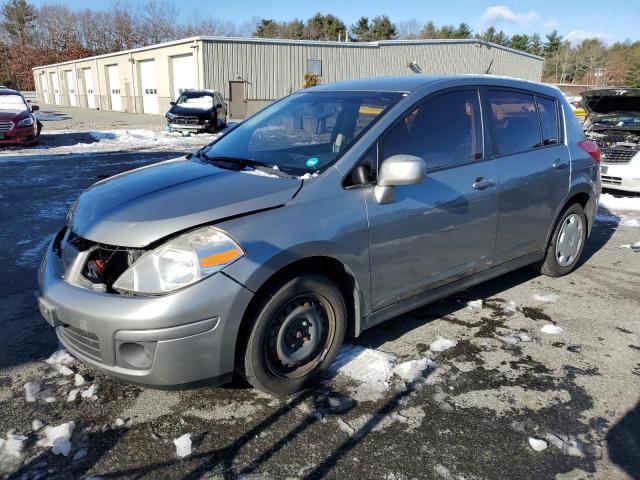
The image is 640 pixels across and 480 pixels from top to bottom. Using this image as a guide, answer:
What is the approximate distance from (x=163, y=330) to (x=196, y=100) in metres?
19.7

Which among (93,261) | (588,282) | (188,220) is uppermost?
(188,220)

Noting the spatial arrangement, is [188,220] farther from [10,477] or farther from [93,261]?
[10,477]

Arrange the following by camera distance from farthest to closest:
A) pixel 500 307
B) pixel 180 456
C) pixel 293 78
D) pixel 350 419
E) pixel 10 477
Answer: pixel 293 78 < pixel 500 307 < pixel 350 419 < pixel 180 456 < pixel 10 477

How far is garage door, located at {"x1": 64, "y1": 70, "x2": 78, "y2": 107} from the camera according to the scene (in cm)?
4988

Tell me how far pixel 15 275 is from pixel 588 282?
540cm

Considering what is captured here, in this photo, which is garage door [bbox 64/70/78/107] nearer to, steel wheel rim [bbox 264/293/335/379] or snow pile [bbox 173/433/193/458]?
steel wheel rim [bbox 264/293/335/379]

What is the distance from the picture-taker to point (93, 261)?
9.08 ft

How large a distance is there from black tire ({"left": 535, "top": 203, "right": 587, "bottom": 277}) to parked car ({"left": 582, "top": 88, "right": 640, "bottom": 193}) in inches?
172

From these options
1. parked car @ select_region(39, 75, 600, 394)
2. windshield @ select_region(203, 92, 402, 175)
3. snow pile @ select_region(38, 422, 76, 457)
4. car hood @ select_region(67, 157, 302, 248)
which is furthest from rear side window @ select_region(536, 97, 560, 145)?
snow pile @ select_region(38, 422, 76, 457)

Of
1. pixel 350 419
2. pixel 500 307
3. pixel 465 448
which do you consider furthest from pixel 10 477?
pixel 500 307

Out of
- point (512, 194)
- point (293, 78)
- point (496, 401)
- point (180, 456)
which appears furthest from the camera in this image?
point (293, 78)

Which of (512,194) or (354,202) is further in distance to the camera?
(512,194)

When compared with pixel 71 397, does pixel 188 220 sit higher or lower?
higher

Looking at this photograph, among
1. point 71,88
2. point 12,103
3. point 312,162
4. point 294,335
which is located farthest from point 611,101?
point 71,88
